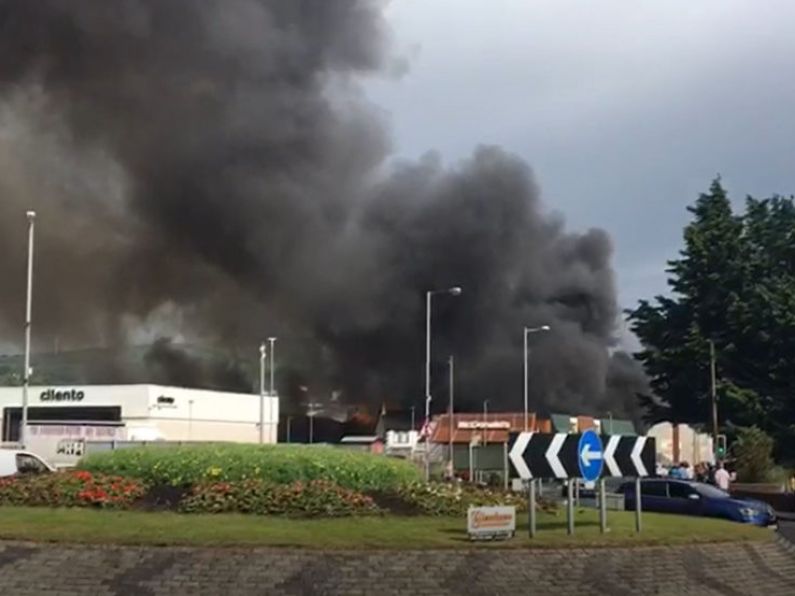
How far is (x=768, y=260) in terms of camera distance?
68.8 m

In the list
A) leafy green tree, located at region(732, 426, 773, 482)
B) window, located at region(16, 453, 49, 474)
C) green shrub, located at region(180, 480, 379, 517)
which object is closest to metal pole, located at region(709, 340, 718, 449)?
leafy green tree, located at region(732, 426, 773, 482)

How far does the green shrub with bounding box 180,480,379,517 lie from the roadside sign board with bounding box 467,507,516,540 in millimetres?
2344

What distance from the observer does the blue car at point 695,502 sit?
23625 millimetres

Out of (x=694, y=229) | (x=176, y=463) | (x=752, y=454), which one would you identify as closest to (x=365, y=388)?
(x=694, y=229)

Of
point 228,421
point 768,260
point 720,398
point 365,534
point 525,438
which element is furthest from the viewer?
point 228,421

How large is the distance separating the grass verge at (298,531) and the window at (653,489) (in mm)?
8841

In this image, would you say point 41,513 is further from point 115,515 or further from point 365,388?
point 365,388

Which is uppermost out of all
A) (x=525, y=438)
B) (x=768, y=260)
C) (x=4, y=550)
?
(x=768, y=260)

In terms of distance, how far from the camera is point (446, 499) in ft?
52.3

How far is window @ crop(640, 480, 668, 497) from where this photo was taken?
24.9 meters

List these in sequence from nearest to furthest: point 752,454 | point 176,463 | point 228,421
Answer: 1. point 176,463
2. point 752,454
3. point 228,421

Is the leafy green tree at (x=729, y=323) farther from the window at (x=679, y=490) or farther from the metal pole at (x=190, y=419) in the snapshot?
the window at (x=679, y=490)

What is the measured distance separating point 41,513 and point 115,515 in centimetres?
107

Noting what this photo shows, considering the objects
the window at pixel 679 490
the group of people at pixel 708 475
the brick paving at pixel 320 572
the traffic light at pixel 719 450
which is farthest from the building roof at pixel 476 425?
the brick paving at pixel 320 572
